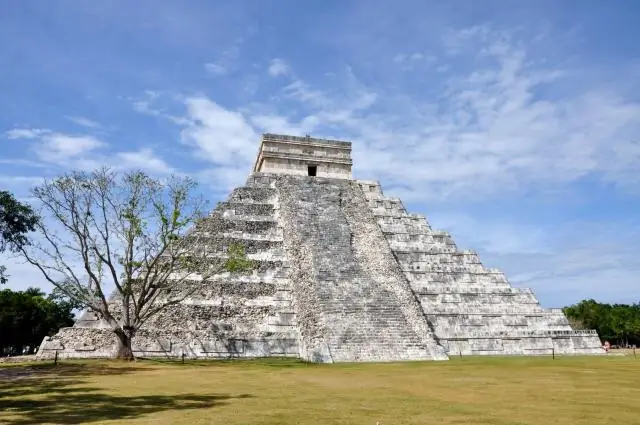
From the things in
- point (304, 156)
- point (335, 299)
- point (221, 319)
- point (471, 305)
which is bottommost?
point (221, 319)

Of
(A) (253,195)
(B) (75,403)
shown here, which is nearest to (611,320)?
(A) (253,195)

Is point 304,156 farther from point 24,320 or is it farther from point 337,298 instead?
point 24,320

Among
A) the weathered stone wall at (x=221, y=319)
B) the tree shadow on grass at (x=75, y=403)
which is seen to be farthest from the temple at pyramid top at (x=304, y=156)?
the tree shadow on grass at (x=75, y=403)

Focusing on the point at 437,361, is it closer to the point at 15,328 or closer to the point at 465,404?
the point at 465,404

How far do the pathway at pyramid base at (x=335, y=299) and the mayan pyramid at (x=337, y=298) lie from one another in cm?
4

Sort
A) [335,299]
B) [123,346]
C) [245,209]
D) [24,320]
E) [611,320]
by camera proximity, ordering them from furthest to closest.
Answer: [611,320] < [24,320] < [245,209] < [335,299] < [123,346]

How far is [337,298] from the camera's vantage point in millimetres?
18969

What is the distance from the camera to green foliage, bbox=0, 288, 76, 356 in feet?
132

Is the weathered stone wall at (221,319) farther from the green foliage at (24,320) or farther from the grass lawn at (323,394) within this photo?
the green foliage at (24,320)

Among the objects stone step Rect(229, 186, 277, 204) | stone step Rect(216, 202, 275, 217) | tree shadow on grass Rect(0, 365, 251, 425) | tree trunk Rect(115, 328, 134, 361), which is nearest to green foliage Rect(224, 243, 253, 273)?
tree trunk Rect(115, 328, 134, 361)

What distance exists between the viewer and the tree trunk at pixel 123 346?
17609 millimetres

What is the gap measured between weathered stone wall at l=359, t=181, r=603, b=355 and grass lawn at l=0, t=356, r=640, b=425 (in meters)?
5.28

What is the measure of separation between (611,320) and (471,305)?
3785 cm

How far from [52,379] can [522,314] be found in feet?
56.9
